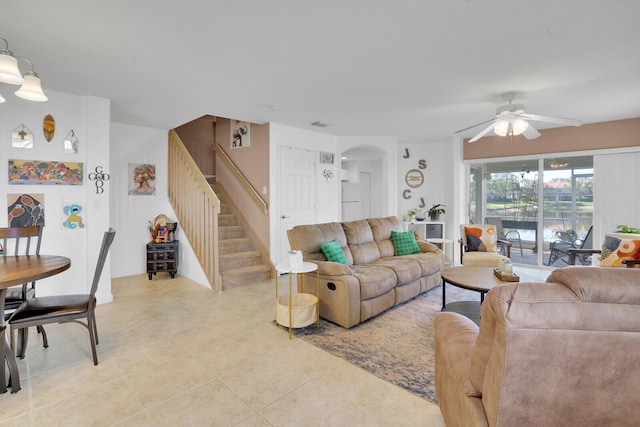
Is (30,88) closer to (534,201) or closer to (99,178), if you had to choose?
(99,178)

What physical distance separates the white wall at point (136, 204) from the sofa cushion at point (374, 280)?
270cm

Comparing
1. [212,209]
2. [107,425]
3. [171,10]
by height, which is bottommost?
[107,425]

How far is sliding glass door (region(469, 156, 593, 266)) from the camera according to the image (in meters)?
5.34

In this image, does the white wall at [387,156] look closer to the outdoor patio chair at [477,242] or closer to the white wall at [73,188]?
the outdoor patio chair at [477,242]

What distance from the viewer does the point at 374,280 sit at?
3281 mm

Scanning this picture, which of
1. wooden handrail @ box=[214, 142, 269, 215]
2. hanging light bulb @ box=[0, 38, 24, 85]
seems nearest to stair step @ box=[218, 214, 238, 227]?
wooden handrail @ box=[214, 142, 269, 215]

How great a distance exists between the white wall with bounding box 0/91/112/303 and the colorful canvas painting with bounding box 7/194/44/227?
5 cm

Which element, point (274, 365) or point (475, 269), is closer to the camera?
point (274, 365)

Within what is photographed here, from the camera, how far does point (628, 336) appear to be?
982mm

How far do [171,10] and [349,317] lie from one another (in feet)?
9.30

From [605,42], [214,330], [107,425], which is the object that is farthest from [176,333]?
[605,42]

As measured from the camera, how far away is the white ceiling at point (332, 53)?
2.02m

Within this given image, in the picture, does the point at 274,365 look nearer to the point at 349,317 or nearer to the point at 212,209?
the point at 349,317

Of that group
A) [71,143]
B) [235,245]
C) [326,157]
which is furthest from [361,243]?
[71,143]
